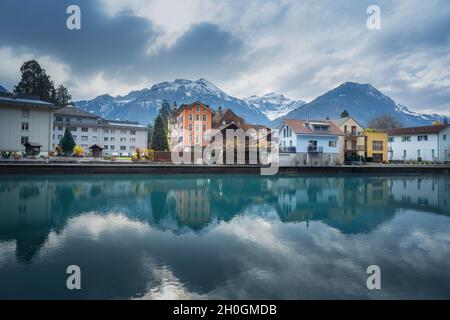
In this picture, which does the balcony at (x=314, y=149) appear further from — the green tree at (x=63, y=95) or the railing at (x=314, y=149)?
the green tree at (x=63, y=95)

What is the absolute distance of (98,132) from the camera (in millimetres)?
62781

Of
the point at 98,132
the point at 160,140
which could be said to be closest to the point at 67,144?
the point at 160,140

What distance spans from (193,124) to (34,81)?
4097 cm

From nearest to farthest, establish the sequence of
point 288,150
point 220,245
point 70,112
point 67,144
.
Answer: point 220,245 < point 67,144 < point 288,150 < point 70,112

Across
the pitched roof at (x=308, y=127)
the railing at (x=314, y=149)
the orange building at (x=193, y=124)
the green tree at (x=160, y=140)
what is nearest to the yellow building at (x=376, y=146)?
the pitched roof at (x=308, y=127)

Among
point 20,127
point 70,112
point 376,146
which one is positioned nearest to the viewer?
point 20,127

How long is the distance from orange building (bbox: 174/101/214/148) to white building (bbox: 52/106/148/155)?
1497 cm

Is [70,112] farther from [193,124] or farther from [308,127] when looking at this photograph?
[308,127]

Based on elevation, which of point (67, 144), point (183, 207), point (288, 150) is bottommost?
point (183, 207)

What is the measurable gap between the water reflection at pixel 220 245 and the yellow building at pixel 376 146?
36.7 meters

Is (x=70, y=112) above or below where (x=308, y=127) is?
above

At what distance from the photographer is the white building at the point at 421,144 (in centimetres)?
5234

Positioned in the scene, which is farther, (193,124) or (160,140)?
(193,124)
